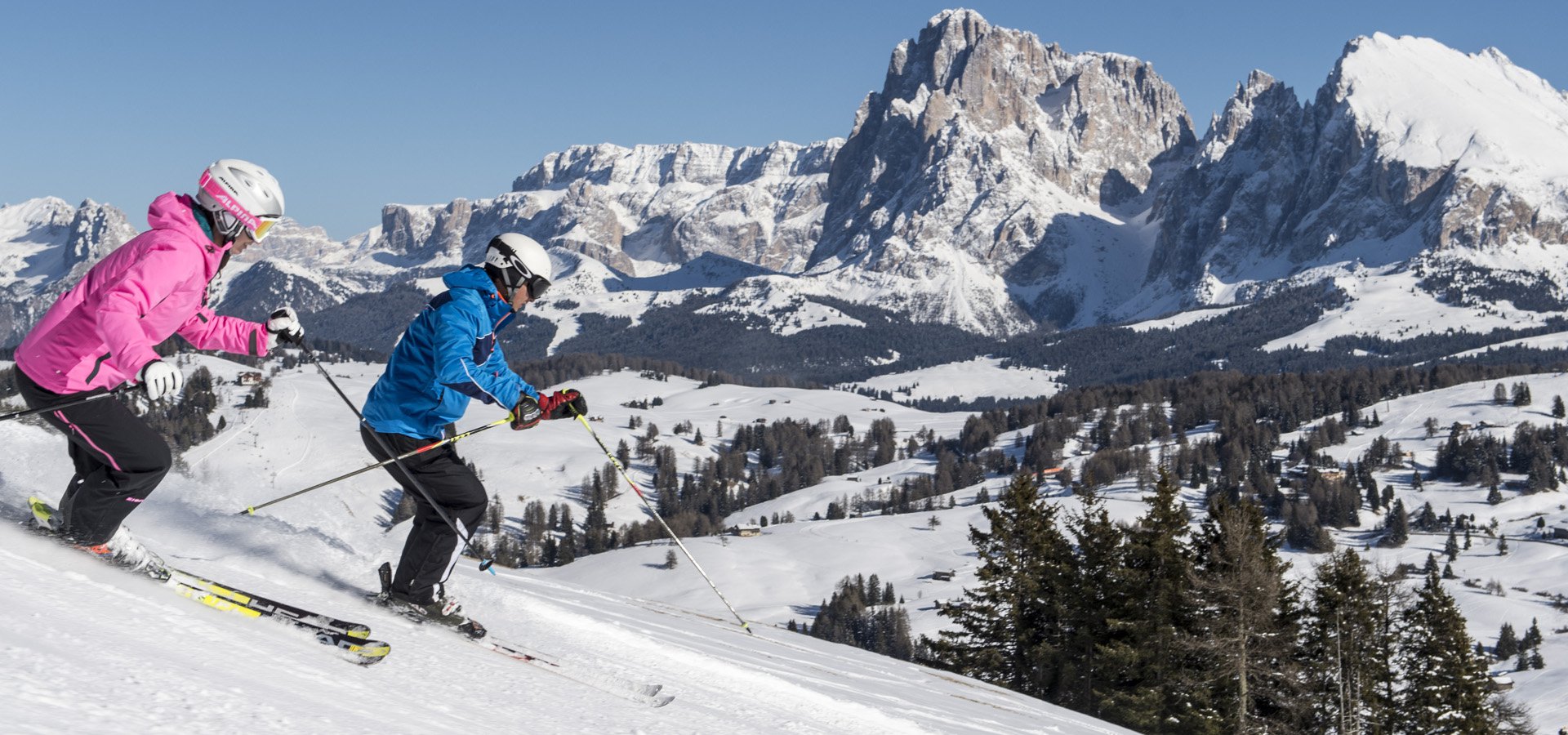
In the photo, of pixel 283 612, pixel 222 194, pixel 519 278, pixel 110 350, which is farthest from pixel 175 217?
pixel 283 612

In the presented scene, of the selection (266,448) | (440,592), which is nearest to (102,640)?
(440,592)

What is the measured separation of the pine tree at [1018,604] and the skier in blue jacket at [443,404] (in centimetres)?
2814

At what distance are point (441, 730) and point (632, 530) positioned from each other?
157 m

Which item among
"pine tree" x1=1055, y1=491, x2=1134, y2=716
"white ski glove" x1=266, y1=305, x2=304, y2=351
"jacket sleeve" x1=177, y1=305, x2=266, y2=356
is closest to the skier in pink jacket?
"jacket sleeve" x1=177, y1=305, x2=266, y2=356

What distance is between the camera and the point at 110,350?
7258 mm

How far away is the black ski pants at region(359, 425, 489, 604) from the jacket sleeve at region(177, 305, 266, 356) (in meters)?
1.01

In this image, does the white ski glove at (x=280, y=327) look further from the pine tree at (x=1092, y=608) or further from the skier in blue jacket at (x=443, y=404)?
the pine tree at (x=1092, y=608)

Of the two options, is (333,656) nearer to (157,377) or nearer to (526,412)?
(157,377)

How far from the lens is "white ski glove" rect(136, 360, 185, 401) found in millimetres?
7016

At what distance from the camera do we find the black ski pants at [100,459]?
757cm

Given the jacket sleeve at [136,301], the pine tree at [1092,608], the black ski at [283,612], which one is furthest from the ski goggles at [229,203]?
the pine tree at [1092,608]

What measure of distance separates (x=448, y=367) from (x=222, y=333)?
1630mm

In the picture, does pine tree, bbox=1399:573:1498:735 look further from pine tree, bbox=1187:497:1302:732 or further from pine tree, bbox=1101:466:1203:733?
pine tree, bbox=1101:466:1203:733

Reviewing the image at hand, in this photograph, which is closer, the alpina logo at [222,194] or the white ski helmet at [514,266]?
the alpina logo at [222,194]
